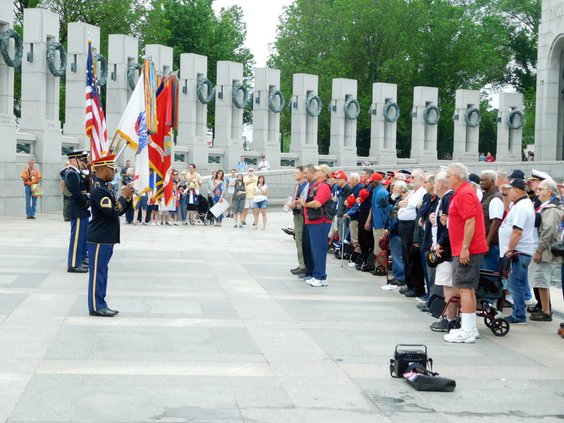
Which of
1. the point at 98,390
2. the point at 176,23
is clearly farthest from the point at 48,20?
the point at 176,23

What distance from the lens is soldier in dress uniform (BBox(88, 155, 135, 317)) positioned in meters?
11.5

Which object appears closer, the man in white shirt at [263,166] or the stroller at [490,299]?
the stroller at [490,299]

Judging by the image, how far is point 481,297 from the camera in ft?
36.8

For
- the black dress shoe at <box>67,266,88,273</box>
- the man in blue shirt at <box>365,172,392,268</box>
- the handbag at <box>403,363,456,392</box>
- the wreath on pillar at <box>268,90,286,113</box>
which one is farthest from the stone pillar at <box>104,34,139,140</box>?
the handbag at <box>403,363,456,392</box>

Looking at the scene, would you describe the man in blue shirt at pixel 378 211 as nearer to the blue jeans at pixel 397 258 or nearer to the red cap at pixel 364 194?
the red cap at pixel 364 194

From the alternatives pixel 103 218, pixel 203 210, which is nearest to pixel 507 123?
pixel 203 210

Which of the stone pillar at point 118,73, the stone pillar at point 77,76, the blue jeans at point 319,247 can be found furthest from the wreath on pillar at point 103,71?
the blue jeans at point 319,247

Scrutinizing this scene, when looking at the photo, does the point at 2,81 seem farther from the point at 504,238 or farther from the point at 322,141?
the point at 322,141

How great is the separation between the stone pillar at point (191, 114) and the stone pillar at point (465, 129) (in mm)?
15050

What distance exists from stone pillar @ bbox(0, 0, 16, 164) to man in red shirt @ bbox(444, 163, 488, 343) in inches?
809

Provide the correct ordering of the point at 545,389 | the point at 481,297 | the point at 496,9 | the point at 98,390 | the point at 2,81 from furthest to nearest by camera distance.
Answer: the point at 496,9 < the point at 2,81 < the point at 481,297 < the point at 545,389 < the point at 98,390

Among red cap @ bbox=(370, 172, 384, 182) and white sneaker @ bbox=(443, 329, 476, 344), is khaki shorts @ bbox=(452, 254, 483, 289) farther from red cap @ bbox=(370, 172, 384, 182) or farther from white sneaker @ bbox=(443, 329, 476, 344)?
red cap @ bbox=(370, 172, 384, 182)

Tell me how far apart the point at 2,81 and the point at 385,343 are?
22591 mm

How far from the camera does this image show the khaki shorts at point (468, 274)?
10.7 meters
